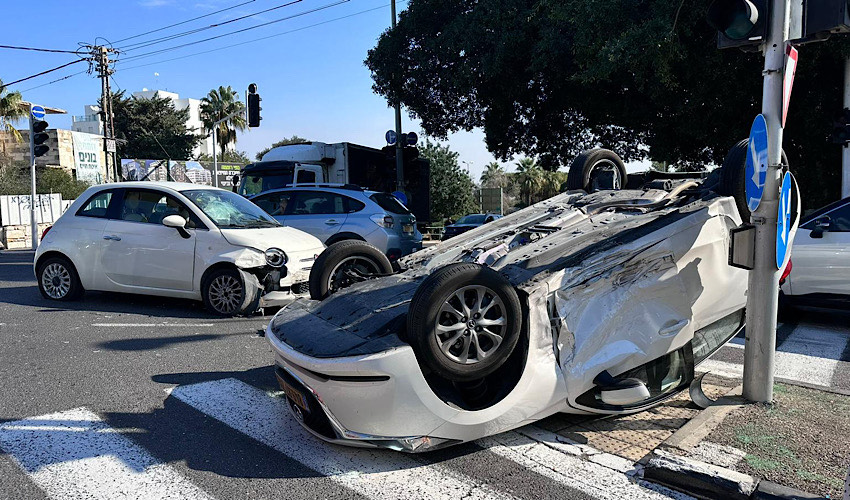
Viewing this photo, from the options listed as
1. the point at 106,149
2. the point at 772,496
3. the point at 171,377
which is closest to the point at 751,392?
the point at 772,496

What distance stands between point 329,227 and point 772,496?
856cm

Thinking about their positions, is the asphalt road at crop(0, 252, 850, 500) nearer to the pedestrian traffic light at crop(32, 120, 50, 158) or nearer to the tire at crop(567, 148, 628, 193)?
the tire at crop(567, 148, 628, 193)

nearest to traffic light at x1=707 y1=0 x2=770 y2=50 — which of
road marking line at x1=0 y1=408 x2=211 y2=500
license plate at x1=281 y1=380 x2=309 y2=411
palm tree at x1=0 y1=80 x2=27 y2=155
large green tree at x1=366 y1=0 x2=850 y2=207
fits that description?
license plate at x1=281 y1=380 x2=309 y2=411

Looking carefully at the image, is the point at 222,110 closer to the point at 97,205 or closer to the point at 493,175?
the point at 493,175

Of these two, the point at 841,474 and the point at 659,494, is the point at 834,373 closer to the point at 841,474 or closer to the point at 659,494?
the point at 841,474

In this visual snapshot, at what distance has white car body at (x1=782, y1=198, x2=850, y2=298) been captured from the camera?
23.0 feet

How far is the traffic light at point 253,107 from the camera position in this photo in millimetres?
19875

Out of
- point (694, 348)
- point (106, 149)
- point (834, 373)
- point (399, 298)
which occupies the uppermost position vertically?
point (106, 149)

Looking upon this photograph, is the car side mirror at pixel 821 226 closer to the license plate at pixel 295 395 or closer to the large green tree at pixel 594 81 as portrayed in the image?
the large green tree at pixel 594 81

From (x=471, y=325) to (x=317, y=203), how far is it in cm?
796

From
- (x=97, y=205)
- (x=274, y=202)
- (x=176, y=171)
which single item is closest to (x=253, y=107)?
(x=274, y=202)

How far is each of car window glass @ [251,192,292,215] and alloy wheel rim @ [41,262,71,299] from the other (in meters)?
3.60

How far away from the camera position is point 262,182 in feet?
49.8

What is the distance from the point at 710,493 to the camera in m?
3.05
